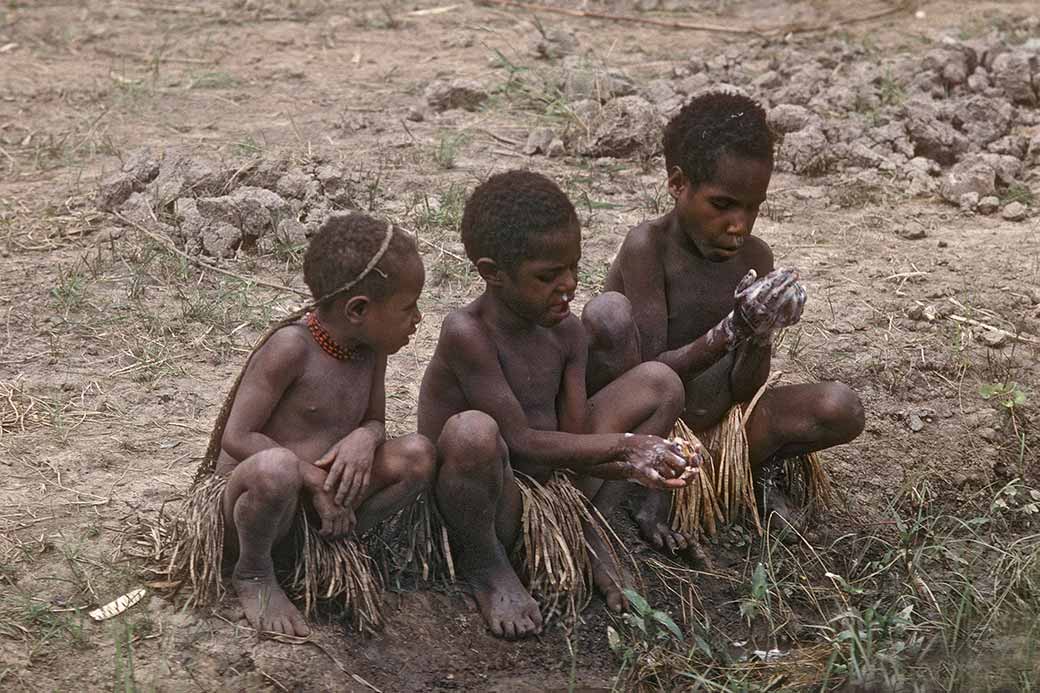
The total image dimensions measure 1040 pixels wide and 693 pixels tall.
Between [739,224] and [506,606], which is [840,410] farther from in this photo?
[506,606]

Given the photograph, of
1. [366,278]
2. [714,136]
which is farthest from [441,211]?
[366,278]

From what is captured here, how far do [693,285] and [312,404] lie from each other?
114 centimetres

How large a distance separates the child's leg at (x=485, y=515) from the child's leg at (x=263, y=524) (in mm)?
371

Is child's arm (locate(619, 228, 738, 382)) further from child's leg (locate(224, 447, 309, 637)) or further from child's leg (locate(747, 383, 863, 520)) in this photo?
child's leg (locate(224, 447, 309, 637))

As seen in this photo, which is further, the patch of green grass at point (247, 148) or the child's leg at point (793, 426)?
the patch of green grass at point (247, 148)

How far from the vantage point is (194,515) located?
3555 millimetres

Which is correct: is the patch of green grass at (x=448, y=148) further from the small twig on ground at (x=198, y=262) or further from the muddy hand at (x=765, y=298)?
the muddy hand at (x=765, y=298)

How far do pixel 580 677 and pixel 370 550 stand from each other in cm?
60

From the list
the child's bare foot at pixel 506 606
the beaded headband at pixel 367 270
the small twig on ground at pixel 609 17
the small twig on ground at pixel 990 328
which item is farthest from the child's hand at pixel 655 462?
the small twig on ground at pixel 609 17

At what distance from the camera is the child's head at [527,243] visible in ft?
11.7

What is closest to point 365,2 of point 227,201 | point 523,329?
point 227,201

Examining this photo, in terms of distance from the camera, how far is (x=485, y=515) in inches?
144

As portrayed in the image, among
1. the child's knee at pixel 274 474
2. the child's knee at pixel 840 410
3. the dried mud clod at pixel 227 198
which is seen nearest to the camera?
the child's knee at pixel 274 474

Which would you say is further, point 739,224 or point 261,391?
point 739,224
